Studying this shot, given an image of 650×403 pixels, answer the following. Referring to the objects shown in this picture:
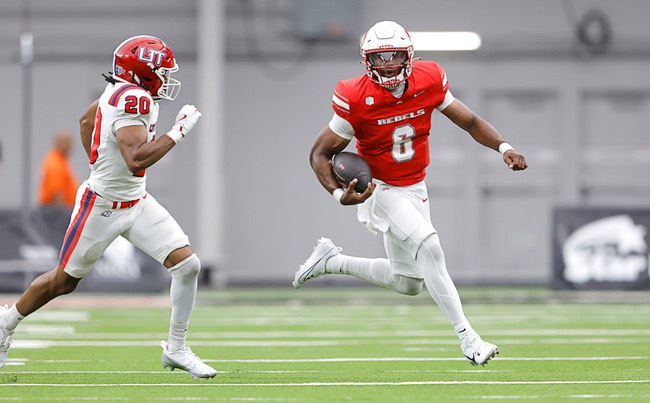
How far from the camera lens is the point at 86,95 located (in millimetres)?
17047

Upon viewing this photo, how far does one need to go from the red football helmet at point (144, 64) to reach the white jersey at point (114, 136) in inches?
3.5

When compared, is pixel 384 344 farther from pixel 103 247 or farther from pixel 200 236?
pixel 200 236

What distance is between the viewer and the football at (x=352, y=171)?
22.5 feet

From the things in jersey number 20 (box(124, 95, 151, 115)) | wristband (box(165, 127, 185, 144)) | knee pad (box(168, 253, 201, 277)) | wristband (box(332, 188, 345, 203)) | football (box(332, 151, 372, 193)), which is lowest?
knee pad (box(168, 253, 201, 277))

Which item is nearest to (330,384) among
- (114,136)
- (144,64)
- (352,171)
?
(352,171)

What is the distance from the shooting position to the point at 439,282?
22.2ft

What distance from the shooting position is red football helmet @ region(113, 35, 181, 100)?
254 inches

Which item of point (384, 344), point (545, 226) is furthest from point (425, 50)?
point (384, 344)

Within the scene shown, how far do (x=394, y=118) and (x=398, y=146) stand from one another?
7.1 inches

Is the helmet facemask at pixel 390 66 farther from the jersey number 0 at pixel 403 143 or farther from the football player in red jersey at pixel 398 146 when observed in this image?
the jersey number 0 at pixel 403 143

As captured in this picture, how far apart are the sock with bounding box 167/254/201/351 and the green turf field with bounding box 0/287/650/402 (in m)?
0.23

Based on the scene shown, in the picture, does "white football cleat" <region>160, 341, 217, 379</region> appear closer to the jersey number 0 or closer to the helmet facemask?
the jersey number 0

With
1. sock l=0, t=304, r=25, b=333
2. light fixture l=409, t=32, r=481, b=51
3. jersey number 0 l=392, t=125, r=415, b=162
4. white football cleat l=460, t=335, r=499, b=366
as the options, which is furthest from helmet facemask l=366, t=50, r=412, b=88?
light fixture l=409, t=32, r=481, b=51

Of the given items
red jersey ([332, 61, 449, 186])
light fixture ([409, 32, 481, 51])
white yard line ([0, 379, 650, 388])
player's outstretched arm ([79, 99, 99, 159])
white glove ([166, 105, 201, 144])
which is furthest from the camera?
light fixture ([409, 32, 481, 51])
